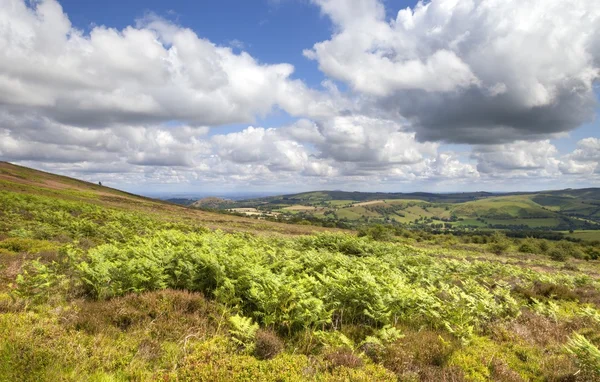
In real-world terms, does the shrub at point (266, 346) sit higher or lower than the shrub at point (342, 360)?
higher

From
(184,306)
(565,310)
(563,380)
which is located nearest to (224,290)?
(184,306)

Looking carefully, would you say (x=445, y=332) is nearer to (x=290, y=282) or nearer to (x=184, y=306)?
(x=290, y=282)

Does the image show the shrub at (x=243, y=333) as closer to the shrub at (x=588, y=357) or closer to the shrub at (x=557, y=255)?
the shrub at (x=588, y=357)

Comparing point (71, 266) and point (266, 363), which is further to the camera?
point (71, 266)

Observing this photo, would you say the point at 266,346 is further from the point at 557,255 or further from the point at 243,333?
the point at 557,255

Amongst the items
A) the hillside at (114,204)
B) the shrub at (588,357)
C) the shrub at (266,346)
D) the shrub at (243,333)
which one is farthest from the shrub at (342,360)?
the hillside at (114,204)

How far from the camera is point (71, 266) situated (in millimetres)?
10266

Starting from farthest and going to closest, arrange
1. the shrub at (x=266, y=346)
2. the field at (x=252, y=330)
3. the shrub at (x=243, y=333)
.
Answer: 1. the shrub at (x=243, y=333)
2. the shrub at (x=266, y=346)
3. the field at (x=252, y=330)

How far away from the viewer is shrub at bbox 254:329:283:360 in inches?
239

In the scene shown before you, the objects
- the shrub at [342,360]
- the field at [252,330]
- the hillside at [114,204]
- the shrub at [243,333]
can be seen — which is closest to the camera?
the field at [252,330]

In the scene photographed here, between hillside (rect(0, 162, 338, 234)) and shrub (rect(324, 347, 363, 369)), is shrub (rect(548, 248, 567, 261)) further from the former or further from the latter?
shrub (rect(324, 347, 363, 369))

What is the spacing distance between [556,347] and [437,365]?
13.1 feet

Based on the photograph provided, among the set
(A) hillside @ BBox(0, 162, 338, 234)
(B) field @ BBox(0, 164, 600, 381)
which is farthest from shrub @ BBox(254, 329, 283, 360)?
(A) hillside @ BBox(0, 162, 338, 234)

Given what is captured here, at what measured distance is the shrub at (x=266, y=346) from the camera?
6.07m
